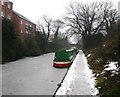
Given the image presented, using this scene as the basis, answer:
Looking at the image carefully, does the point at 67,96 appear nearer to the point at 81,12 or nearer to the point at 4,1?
the point at 4,1

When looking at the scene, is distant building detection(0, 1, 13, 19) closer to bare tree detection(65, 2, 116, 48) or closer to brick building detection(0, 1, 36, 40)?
brick building detection(0, 1, 36, 40)

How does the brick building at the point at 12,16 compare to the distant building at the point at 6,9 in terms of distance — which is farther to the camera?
the brick building at the point at 12,16

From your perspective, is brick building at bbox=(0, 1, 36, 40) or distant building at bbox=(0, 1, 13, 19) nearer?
distant building at bbox=(0, 1, 13, 19)

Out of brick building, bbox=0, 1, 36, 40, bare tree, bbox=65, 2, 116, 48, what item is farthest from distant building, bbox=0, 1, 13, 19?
bare tree, bbox=65, 2, 116, 48

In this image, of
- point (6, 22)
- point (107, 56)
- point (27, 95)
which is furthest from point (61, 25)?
point (27, 95)

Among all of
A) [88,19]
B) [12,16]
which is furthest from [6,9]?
[88,19]

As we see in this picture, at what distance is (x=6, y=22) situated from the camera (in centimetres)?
3728

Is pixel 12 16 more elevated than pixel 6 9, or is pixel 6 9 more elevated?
pixel 6 9

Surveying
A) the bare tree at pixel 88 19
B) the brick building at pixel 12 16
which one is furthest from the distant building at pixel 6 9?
the bare tree at pixel 88 19

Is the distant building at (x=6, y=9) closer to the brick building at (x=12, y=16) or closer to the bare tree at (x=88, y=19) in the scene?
the brick building at (x=12, y=16)

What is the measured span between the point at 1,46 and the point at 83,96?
2677cm

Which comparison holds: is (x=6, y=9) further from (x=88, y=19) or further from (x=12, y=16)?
(x=88, y=19)

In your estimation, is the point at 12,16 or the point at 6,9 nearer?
the point at 6,9

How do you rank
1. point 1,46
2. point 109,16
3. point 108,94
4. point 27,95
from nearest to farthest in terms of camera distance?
point 108,94 → point 27,95 → point 1,46 → point 109,16
